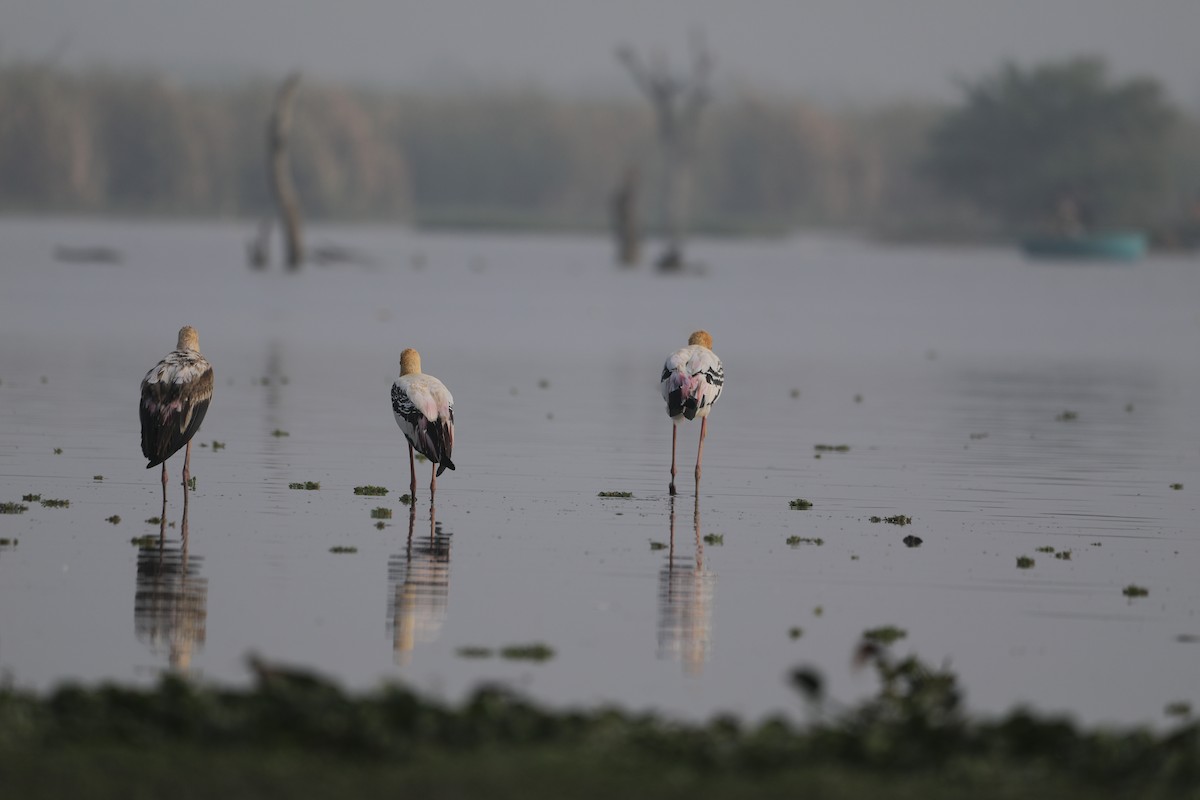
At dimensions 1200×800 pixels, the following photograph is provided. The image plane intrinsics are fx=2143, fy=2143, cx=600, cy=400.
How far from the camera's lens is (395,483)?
18.8 meters

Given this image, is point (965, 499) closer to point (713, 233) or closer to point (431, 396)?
point (431, 396)

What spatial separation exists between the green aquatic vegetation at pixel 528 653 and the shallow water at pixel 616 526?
0.45ft

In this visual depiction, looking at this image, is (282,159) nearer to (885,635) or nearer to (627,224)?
(627,224)

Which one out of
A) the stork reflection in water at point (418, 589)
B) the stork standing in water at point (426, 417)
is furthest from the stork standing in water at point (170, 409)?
the stork reflection in water at point (418, 589)

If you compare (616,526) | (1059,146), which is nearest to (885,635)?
(616,526)

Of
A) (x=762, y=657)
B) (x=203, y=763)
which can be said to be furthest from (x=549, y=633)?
(x=203, y=763)

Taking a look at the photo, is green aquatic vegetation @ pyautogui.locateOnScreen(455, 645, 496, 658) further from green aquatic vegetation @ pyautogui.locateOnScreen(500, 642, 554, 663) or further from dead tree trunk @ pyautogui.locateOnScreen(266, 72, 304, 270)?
dead tree trunk @ pyautogui.locateOnScreen(266, 72, 304, 270)

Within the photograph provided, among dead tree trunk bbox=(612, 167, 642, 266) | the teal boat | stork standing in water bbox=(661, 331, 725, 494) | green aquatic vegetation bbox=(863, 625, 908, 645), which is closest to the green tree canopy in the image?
the teal boat

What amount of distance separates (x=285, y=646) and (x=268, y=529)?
4.01 meters

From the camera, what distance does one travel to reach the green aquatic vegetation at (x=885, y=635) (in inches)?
488

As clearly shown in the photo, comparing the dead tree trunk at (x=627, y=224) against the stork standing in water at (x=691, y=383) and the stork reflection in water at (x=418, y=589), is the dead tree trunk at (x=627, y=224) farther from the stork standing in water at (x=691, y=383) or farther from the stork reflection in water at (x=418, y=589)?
the stork reflection in water at (x=418, y=589)

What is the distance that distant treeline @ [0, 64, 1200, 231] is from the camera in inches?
5965

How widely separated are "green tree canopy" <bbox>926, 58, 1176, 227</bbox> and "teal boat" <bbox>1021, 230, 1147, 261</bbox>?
23.1 meters

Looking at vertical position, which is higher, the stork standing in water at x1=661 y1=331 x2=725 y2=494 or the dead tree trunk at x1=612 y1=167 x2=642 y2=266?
the dead tree trunk at x1=612 y1=167 x2=642 y2=266
